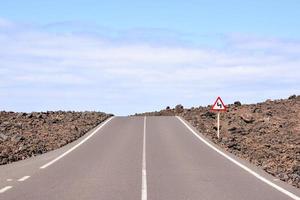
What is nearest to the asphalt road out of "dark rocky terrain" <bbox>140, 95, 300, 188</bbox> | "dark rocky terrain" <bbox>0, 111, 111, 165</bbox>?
"dark rocky terrain" <bbox>140, 95, 300, 188</bbox>

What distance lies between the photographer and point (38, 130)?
39.1 metres

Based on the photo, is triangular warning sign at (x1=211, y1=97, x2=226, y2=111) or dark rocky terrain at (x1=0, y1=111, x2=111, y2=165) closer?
dark rocky terrain at (x1=0, y1=111, x2=111, y2=165)

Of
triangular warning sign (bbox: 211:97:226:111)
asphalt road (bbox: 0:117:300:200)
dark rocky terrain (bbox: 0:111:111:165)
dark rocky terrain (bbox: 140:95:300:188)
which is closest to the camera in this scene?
asphalt road (bbox: 0:117:300:200)

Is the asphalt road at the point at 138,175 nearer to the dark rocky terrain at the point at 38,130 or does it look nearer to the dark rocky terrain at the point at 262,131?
the dark rocky terrain at the point at 262,131

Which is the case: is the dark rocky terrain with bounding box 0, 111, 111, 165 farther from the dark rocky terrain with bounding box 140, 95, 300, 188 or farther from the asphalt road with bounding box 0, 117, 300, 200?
the dark rocky terrain with bounding box 140, 95, 300, 188

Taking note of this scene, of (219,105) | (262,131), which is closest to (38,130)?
(219,105)

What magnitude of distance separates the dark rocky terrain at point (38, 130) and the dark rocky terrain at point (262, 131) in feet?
26.9

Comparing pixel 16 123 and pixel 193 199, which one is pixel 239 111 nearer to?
pixel 16 123

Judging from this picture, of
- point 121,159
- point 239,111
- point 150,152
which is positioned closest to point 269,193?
point 121,159

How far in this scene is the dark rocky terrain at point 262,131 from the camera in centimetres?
2331

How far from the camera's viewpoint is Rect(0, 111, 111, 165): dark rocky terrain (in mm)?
28359

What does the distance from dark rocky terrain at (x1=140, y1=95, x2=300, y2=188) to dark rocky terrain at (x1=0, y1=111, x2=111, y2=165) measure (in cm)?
819

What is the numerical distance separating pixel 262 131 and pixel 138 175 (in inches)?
947

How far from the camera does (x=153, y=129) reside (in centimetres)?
4097
